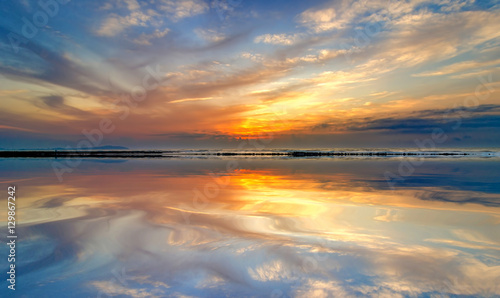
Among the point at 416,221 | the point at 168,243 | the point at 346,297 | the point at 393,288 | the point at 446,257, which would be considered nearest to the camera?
the point at 346,297

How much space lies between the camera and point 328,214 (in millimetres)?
7488

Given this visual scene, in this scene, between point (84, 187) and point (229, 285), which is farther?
point (84, 187)

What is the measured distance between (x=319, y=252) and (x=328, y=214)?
113 inches

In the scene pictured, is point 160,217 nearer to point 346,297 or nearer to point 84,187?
point 346,297

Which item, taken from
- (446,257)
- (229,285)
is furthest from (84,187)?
(446,257)

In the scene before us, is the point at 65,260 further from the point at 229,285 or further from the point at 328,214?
the point at 328,214

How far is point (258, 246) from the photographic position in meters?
5.11

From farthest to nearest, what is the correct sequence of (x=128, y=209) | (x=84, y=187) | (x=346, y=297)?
(x=84, y=187)
(x=128, y=209)
(x=346, y=297)

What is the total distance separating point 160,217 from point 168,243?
6.60ft

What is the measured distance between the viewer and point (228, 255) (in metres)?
4.69

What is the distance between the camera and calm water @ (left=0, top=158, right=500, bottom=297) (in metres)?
3.67

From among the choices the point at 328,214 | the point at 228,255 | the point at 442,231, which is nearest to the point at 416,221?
the point at 442,231

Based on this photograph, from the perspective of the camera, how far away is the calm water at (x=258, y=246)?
3.67 meters

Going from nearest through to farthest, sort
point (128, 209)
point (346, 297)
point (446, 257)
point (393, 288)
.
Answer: point (346, 297) < point (393, 288) < point (446, 257) < point (128, 209)
